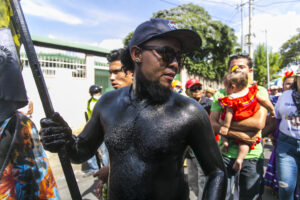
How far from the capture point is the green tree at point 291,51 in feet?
125

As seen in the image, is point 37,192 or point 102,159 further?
point 102,159

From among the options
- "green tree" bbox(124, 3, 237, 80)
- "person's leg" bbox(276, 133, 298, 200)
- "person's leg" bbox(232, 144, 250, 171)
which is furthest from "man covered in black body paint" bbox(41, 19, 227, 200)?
"green tree" bbox(124, 3, 237, 80)

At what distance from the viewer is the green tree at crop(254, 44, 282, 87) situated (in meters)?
31.1

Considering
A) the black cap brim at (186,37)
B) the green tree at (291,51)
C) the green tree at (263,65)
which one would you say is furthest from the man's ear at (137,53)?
the green tree at (291,51)

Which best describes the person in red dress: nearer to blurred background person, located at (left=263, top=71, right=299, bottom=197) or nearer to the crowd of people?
blurred background person, located at (left=263, top=71, right=299, bottom=197)

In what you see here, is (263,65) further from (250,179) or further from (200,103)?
→ (250,179)

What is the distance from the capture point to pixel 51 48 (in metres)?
9.18

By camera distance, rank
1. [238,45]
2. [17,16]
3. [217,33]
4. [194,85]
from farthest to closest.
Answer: [238,45] → [217,33] → [194,85] → [17,16]

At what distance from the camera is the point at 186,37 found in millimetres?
1302

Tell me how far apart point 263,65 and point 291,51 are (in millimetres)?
11407

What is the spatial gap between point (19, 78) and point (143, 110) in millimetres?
836

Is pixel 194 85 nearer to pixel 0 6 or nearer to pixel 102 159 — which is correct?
pixel 102 159

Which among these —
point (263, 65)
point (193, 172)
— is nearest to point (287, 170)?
point (193, 172)

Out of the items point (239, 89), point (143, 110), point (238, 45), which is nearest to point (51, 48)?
point (239, 89)
